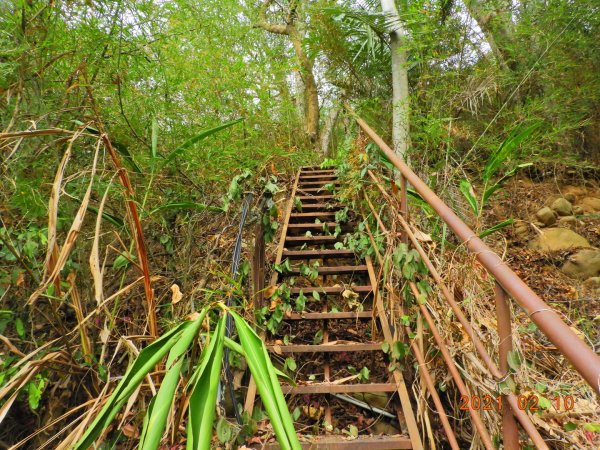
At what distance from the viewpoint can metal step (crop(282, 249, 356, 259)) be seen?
107 inches

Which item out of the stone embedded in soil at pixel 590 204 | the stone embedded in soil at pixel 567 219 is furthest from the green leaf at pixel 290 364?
the stone embedded in soil at pixel 590 204

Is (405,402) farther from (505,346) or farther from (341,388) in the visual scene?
(505,346)

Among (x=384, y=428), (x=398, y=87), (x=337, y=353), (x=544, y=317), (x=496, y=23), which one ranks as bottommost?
(x=384, y=428)

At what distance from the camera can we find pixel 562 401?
4.12 ft

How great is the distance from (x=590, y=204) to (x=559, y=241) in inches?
40.2

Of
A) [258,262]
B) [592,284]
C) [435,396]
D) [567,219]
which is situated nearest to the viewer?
[435,396]

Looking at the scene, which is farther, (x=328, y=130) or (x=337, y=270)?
(x=328, y=130)

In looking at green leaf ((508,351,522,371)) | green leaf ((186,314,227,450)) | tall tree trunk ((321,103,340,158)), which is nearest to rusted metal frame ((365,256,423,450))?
green leaf ((508,351,522,371))

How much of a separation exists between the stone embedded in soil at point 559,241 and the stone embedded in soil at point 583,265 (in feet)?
0.68

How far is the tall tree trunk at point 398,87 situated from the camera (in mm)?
4094

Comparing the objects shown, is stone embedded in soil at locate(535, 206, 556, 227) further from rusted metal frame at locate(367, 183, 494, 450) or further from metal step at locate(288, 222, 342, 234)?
rusted metal frame at locate(367, 183, 494, 450)

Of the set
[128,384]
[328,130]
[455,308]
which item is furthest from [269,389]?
[328,130]

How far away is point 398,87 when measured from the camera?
438 centimetres

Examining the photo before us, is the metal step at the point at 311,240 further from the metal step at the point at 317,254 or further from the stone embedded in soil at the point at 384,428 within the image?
the stone embedded in soil at the point at 384,428
